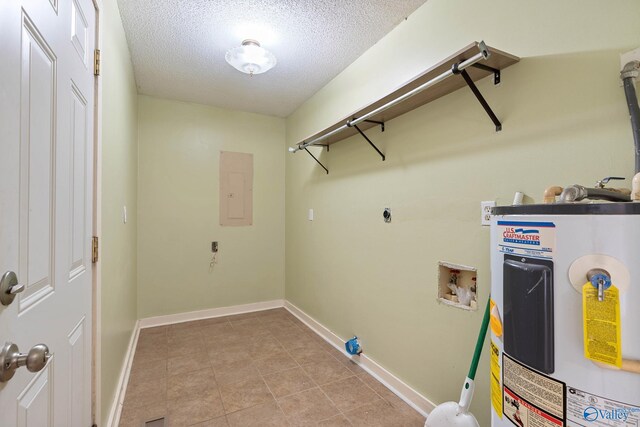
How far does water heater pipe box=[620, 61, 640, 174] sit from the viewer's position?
1.00 metres

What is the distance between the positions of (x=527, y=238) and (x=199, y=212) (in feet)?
11.4

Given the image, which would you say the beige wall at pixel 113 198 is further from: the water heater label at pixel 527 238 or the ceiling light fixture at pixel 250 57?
the water heater label at pixel 527 238

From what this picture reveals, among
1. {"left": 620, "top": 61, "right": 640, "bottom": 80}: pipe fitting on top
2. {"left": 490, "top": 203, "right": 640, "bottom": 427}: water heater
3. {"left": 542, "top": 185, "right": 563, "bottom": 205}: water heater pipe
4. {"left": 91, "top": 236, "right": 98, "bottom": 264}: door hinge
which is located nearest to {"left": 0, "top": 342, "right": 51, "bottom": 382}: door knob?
{"left": 91, "top": 236, "right": 98, "bottom": 264}: door hinge

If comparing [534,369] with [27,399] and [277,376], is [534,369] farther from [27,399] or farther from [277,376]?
[277,376]

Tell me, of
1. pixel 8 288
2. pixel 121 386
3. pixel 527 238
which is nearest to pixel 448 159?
pixel 527 238

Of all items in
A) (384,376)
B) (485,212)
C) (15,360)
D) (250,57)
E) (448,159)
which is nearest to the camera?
(15,360)

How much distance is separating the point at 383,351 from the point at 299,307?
5.19 ft

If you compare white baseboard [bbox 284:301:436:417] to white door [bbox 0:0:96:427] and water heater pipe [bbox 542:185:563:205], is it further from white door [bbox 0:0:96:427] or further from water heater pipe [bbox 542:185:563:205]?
white door [bbox 0:0:96:427]

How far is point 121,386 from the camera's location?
6.84 ft

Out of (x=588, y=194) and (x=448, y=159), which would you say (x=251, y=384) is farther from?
(x=588, y=194)

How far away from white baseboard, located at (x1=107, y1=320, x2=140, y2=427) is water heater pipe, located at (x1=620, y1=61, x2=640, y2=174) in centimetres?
268

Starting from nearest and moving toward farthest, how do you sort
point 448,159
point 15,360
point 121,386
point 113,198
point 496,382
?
1. point 15,360
2. point 496,382
3. point 448,159
4. point 113,198
5. point 121,386

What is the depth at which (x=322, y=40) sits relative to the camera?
234 cm

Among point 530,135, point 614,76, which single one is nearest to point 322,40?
→ point 530,135
